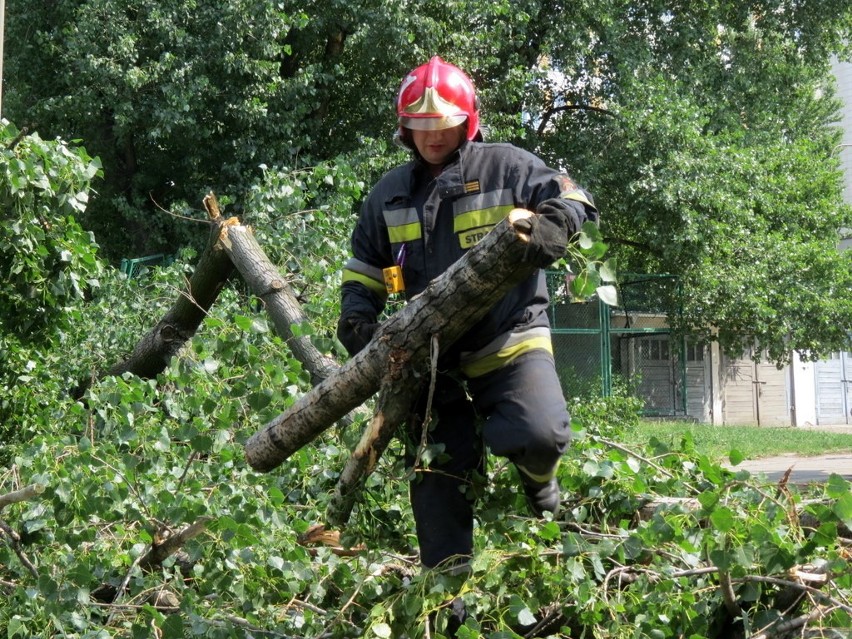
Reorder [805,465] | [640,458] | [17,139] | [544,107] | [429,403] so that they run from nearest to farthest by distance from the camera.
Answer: [429,403], [640,458], [17,139], [805,465], [544,107]

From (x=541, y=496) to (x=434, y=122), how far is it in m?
1.11

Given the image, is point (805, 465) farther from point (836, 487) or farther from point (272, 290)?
point (836, 487)

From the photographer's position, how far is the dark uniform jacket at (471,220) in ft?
9.38

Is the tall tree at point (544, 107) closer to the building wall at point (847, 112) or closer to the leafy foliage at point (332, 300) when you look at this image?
the leafy foliage at point (332, 300)

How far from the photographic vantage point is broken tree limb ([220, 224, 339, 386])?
4.31m

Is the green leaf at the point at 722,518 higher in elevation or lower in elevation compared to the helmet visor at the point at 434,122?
lower

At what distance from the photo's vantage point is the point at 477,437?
305cm

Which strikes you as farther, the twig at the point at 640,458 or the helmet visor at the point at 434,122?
the twig at the point at 640,458

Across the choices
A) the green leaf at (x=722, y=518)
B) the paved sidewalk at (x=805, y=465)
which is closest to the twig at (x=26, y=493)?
the green leaf at (x=722, y=518)

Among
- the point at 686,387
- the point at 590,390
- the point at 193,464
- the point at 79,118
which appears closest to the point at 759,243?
the point at 590,390

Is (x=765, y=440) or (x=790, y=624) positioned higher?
(x=790, y=624)

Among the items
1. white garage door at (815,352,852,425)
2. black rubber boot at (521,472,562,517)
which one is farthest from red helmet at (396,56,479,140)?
white garage door at (815,352,852,425)

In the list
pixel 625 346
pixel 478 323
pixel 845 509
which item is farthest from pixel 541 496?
pixel 625 346

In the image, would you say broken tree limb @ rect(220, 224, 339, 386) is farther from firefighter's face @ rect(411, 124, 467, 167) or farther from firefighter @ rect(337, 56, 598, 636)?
firefighter's face @ rect(411, 124, 467, 167)
